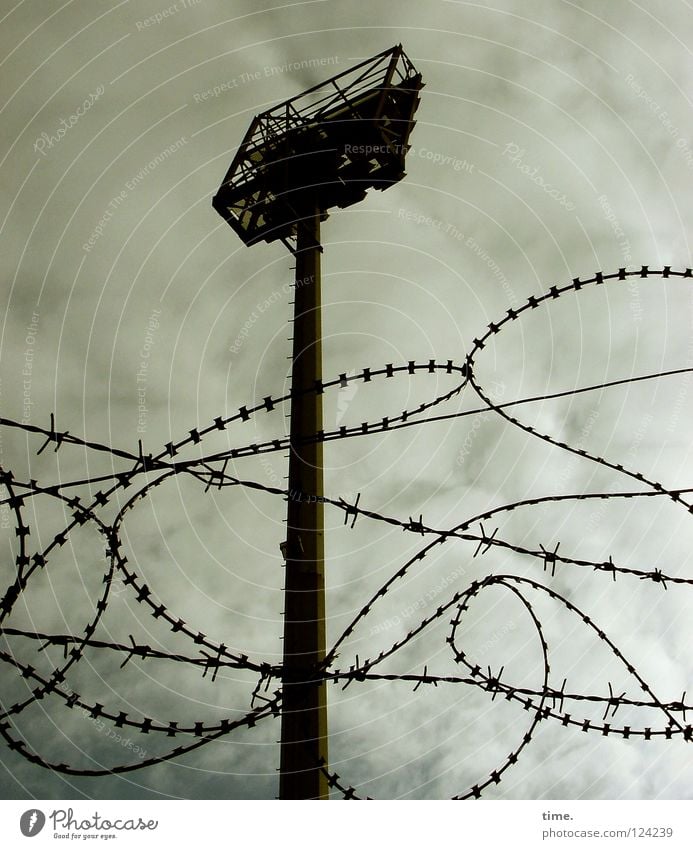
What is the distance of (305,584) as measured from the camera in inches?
223

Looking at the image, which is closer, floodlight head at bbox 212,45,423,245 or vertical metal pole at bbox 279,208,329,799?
vertical metal pole at bbox 279,208,329,799

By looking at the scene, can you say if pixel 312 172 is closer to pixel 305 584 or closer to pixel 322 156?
pixel 322 156

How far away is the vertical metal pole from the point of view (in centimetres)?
481

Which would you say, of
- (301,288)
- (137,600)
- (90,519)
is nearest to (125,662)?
(137,600)

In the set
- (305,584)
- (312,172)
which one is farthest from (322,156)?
(305,584)

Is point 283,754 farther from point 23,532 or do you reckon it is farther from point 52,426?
point 52,426

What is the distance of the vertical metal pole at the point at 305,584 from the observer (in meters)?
4.81

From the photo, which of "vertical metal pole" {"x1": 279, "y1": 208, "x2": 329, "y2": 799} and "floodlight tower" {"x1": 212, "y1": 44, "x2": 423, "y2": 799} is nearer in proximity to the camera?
"vertical metal pole" {"x1": 279, "y1": 208, "x2": 329, "y2": 799}

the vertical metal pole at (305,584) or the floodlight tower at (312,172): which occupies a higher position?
the floodlight tower at (312,172)

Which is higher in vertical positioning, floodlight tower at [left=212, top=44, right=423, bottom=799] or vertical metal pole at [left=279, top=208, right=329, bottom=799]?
floodlight tower at [left=212, top=44, right=423, bottom=799]

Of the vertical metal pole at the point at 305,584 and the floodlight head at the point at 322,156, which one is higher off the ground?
the floodlight head at the point at 322,156

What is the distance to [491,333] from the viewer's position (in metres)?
5.35

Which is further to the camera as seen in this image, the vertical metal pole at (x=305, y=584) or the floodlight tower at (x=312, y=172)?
the floodlight tower at (x=312, y=172)

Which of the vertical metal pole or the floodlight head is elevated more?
the floodlight head
